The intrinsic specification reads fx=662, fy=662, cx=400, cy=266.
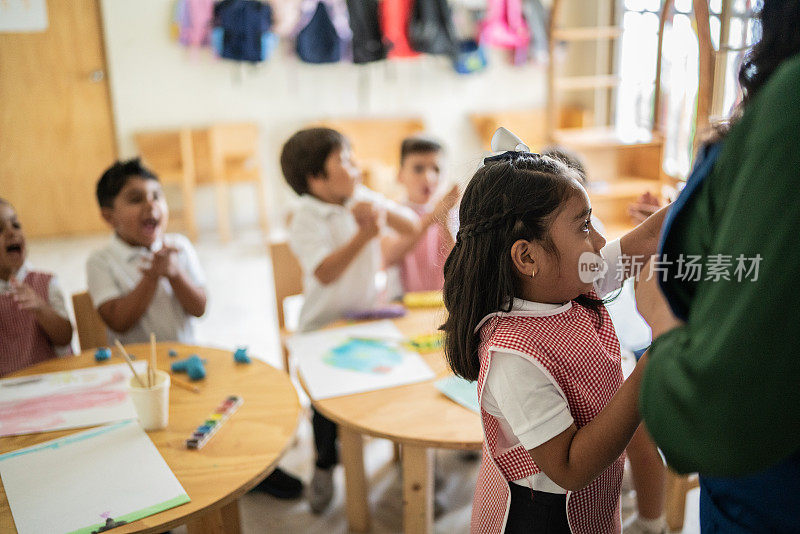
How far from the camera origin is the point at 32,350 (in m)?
1.72

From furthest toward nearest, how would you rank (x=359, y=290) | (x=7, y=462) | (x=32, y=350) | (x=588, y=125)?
(x=588, y=125), (x=359, y=290), (x=32, y=350), (x=7, y=462)

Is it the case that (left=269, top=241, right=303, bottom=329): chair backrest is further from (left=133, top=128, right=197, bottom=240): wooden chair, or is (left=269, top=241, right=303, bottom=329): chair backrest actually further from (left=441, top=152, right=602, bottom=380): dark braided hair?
(left=133, top=128, right=197, bottom=240): wooden chair

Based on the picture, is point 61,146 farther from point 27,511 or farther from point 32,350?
point 27,511

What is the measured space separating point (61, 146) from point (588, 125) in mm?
4160

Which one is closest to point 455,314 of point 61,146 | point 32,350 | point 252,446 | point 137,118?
point 252,446

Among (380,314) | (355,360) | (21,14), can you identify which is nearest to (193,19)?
(21,14)

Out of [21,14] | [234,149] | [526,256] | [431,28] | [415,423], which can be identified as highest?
[431,28]

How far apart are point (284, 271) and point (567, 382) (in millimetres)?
1465

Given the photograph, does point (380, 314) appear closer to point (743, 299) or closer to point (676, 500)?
point (676, 500)

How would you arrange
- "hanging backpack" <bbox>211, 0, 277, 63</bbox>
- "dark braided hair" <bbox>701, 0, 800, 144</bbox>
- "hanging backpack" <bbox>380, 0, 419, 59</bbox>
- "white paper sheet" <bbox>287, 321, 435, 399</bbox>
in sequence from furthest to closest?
"hanging backpack" <bbox>380, 0, 419, 59</bbox> → "hanging backpack" <bbox>211, 0, 277, 63</bbox> → "white paper sheet" <bbox>287, 321, 435, 399</bbox> → "dark braided hair" <bbox>701, 0, 800, 144</bbox>

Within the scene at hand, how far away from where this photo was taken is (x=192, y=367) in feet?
4.83

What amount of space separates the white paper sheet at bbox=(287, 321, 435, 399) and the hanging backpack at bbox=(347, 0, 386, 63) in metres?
3.82

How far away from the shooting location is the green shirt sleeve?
460 mm

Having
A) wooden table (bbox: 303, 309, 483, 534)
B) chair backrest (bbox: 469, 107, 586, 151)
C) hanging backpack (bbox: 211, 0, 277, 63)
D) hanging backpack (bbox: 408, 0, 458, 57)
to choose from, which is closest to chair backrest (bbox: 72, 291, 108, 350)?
wooden table (bbox: 303, 309, 483, 534)
